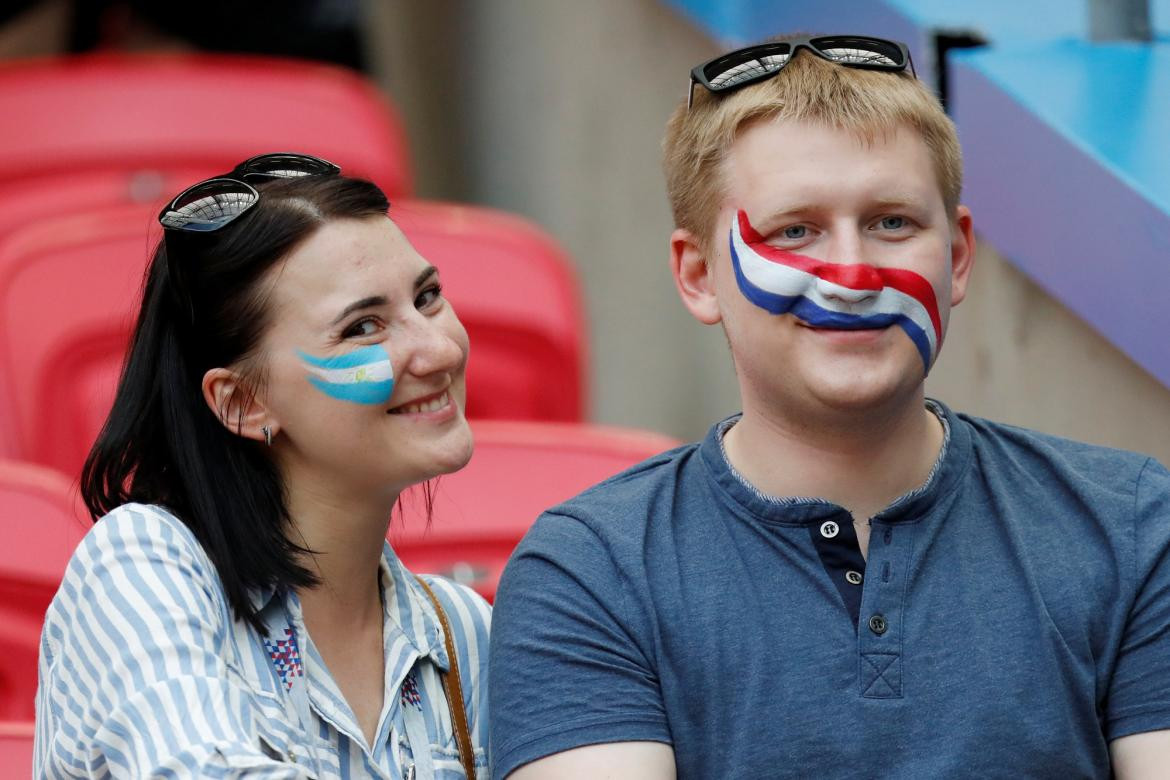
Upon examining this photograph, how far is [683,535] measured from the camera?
173cm

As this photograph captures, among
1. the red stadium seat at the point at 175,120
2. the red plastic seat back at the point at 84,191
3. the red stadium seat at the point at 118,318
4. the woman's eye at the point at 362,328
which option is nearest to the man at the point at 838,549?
the woman's eye at the point at 362,328

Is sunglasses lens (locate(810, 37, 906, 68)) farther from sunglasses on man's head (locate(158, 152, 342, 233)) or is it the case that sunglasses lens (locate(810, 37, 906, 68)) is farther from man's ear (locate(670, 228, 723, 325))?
→ sunglasses on man's head (locate(158, 152, 342, 233))

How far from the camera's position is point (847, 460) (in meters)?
1.74

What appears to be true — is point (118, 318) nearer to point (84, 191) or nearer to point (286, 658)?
point (84, 191)

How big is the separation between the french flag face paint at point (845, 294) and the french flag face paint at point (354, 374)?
0.41 meters

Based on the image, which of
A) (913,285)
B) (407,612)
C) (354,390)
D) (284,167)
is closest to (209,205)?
(284,167)

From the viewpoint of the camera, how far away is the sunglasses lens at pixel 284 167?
195 cm

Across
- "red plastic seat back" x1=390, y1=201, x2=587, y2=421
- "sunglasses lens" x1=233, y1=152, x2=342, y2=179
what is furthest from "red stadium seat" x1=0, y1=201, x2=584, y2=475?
"sunglasses lens" x1=233, y1=152, x2=342, y2=179

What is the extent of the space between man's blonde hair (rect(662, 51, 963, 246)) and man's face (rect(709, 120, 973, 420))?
0.05ft

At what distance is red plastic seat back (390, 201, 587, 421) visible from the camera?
3.21m

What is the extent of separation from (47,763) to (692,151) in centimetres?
89

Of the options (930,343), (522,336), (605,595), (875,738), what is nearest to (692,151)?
(930,343)

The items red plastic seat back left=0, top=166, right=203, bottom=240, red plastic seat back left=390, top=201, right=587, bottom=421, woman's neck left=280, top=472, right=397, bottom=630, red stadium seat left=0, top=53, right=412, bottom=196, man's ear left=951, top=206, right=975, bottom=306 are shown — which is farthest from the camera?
red stadium seat left=0, top=53, right=412, bottom=196

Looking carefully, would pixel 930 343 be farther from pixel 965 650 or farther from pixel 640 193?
pixel 640 193
